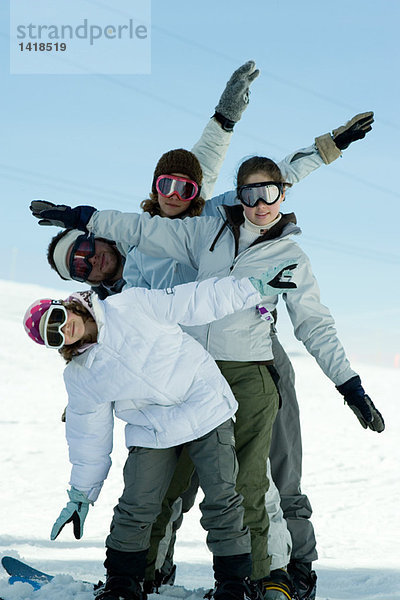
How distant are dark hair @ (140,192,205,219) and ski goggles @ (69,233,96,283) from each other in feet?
1.11

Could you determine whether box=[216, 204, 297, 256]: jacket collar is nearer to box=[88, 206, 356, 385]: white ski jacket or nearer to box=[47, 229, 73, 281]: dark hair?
box=[88, 206, 356, 385]: white ski jacket

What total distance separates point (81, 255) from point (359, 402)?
1517 mm

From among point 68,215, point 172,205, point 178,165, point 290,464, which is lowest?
point 290,464

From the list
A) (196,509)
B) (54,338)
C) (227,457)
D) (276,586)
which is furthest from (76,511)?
(196,509)

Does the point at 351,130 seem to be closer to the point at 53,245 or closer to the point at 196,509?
the point at 53,245

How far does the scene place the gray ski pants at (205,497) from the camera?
2.87 meters

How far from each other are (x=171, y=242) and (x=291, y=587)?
174 centimetres

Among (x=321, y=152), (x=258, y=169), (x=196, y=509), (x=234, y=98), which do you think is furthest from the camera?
(x=196, y=509)

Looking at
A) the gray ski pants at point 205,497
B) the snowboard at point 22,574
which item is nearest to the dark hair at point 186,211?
the gray ski pants at point 205,497

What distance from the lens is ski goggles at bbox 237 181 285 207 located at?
10.5 ft

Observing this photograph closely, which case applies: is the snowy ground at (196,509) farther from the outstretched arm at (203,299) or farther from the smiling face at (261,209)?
the smiling face at (261,209)

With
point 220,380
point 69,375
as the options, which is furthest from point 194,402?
point 69,375

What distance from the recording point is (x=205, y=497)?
9.63 feet

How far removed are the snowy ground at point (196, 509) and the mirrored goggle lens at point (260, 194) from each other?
6.34 ft
